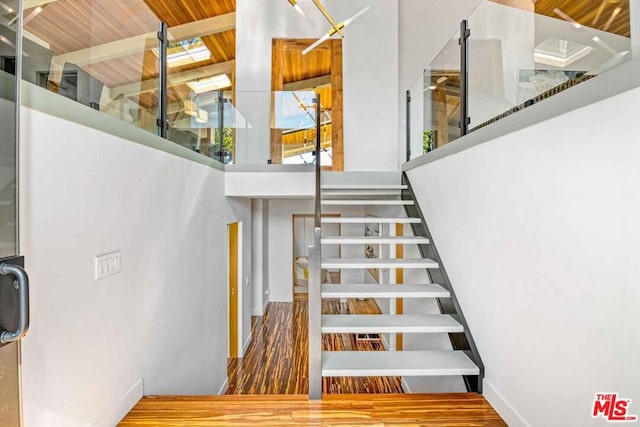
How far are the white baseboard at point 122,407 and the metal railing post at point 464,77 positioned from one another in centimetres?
288

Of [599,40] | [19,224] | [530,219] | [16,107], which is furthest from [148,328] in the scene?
[599,40]

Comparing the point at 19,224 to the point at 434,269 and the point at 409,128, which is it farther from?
the point at 409,128

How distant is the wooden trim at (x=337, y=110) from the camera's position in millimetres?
6488

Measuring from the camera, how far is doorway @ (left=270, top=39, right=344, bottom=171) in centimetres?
492

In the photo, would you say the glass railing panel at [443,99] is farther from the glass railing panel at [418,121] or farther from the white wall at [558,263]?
the white wall at [558,263]

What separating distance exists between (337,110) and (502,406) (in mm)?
5467

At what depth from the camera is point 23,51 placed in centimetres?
133

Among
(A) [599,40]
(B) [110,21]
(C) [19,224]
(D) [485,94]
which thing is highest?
(B) [110,21]

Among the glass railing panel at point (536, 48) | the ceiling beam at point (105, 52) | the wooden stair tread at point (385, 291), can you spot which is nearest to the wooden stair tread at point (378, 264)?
the wooden stair tread at point (385, 291)

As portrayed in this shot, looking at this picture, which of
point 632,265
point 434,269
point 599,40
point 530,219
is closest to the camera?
point 632,265

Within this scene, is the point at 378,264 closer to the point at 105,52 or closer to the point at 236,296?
the point at 105,52

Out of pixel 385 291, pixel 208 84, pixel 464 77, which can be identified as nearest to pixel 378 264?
pixel 385 291

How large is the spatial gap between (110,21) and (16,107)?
149cm

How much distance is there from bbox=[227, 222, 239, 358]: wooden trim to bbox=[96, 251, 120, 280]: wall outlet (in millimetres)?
3403
